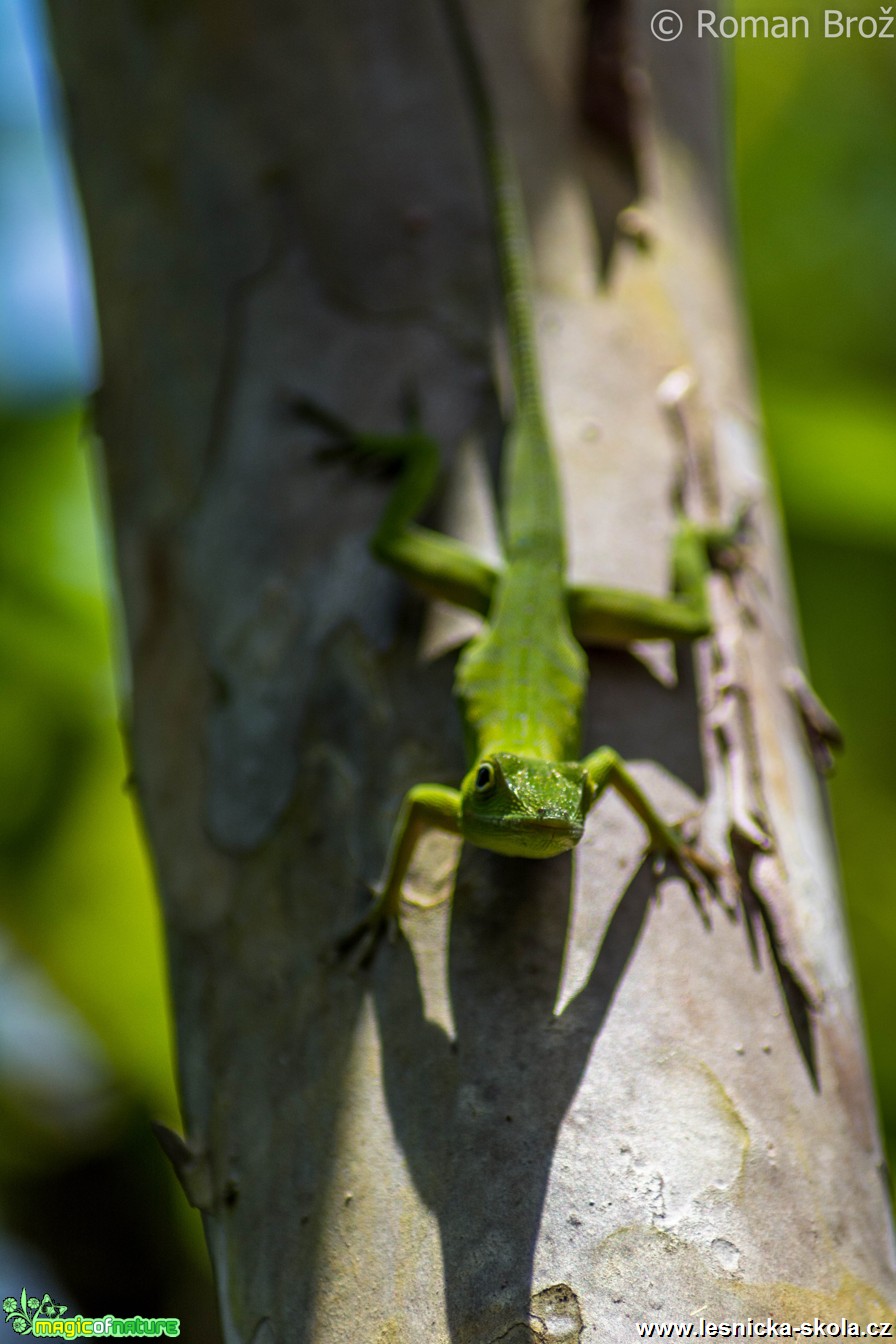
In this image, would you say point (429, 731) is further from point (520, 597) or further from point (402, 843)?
point (520, 597)

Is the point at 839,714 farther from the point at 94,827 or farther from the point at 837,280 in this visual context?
the point at 94,827

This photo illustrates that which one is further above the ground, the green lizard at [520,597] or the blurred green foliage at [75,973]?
the green lizard at [520,597]

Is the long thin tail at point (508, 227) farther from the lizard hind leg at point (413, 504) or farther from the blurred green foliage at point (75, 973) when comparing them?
the blurred green foliage at point (75, 973)

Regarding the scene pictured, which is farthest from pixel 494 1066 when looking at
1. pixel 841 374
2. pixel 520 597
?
pixel 841 374

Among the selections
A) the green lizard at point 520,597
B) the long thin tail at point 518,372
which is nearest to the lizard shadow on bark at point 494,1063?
the green lizard at point 520,597

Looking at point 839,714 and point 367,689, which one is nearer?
point 367,689

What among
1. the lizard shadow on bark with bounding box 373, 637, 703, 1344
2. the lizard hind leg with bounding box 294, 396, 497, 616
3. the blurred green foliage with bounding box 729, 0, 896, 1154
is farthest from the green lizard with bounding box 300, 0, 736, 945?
the blurred green foliage with bounding box 729, 0, 896, 1154

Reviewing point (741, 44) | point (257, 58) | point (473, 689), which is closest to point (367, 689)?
point (473, 689)
